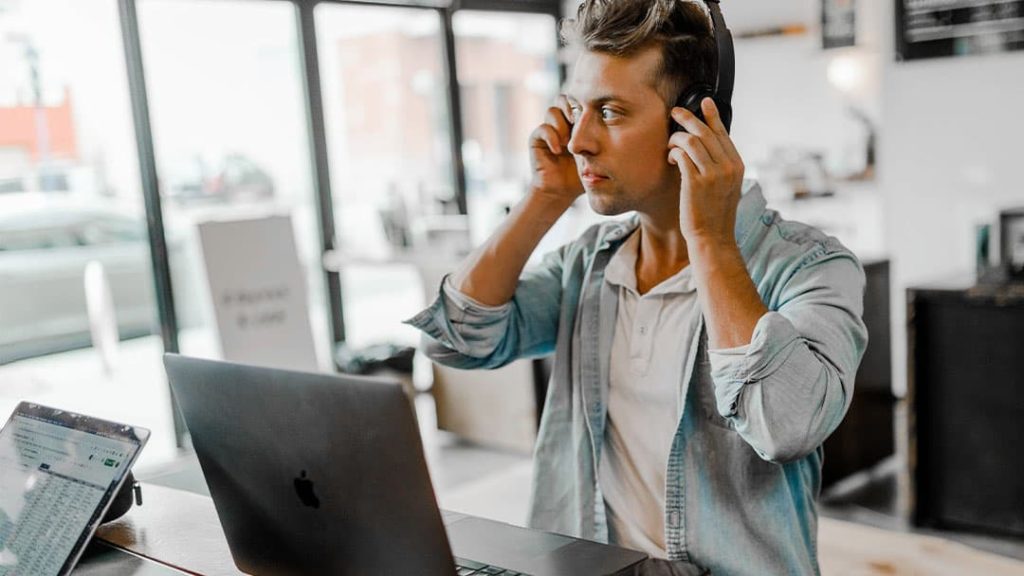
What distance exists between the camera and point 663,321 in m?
1.39

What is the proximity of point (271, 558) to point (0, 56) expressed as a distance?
379 cm

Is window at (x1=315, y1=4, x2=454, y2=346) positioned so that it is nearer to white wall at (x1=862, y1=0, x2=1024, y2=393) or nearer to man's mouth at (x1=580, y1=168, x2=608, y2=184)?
white wall at (x1=862, y1=0, x2=1024, y2=393)

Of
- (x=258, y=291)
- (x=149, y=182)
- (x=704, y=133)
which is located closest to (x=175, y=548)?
(x=704, y=133)

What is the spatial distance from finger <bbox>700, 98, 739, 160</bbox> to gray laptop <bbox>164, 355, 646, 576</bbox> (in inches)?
19.3

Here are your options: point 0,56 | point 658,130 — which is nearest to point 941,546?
point 658,130

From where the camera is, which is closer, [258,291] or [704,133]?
[704,133]

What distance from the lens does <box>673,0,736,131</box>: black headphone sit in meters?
1.28

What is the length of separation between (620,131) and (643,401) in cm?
37

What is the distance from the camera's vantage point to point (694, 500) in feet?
4.19

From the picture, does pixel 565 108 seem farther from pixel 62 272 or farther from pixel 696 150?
pixel 62 272

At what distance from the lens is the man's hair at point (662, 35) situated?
129 centimetres

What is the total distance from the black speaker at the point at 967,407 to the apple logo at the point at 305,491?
2.65m

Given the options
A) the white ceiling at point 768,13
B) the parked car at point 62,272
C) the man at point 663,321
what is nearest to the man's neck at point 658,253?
the man at point 663,321

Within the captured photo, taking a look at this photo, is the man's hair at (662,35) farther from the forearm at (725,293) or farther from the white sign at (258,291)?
the white sign at (258,291)
